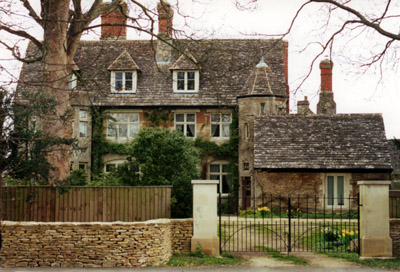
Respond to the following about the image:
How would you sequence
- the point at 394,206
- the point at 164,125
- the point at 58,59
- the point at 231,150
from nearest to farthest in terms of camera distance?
the point at 394,206, the point at 58,59, the point at 231,150, the point at 164,125

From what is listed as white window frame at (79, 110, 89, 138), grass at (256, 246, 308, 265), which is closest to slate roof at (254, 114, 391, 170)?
white window frame at (79, 110, 89, 138)

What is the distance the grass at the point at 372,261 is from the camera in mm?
14651

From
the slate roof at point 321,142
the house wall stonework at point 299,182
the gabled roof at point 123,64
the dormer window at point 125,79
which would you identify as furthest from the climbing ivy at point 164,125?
the house wall stonework at point 299,182

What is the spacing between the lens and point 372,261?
15242 mm

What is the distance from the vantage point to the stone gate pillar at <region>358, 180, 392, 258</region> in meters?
15.7

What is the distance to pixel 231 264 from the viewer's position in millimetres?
14586

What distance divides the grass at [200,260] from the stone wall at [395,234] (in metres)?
4.33

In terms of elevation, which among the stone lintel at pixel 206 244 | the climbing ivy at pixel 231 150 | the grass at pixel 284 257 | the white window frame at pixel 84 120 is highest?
the white window frame at pixel 84 120

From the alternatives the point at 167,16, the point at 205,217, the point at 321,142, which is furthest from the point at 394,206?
the point at 321,142

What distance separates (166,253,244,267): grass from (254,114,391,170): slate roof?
12.7 m

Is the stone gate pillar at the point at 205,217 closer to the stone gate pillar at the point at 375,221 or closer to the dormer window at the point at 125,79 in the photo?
the stone gate pillar at the point at 375,221

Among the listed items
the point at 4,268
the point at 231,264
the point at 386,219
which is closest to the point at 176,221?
the point at 231,264

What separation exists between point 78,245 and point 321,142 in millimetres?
17673

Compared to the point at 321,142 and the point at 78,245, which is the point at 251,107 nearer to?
the point at 321,142
